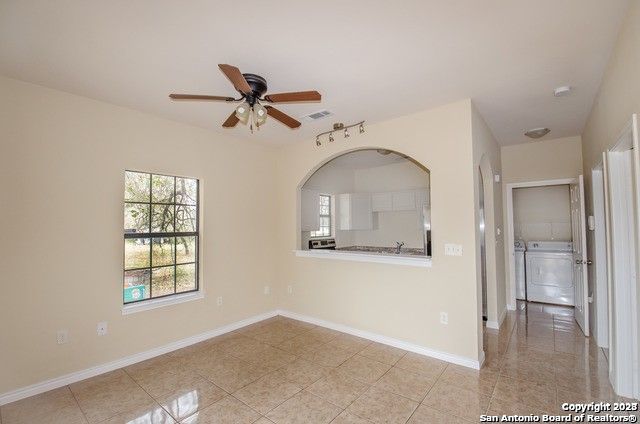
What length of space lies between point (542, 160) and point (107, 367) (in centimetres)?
630

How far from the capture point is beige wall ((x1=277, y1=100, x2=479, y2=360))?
307cm

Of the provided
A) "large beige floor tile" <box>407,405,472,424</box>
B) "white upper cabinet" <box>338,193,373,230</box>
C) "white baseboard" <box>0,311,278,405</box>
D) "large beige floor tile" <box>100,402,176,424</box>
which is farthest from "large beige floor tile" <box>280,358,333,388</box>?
"white upper cabinet" <box>338,193,373,230</box>

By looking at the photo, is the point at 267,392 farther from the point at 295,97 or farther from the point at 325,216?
the point at 325,216

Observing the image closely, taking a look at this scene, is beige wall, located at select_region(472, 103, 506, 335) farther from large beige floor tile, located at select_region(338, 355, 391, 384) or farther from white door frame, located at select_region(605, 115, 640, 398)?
large beige floor tile, located at select_region(338, 355, 391, 384)

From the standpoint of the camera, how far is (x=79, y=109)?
292 cm

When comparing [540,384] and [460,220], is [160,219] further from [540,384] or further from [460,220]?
[540,384]

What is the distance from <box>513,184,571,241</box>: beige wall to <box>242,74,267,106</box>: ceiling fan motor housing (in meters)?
5.41

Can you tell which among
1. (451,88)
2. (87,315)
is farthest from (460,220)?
(87,315)

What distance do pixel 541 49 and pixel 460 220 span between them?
5.18 feet

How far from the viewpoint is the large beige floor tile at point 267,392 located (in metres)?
2.42

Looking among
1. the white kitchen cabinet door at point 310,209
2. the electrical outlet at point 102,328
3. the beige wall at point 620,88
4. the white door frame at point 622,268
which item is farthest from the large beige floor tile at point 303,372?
the beige wall at point 620,88

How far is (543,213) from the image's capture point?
18.6 feet

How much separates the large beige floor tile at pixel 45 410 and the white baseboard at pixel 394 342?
2702 millimetres

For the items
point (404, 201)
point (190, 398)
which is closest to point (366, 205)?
point (404, 201)
